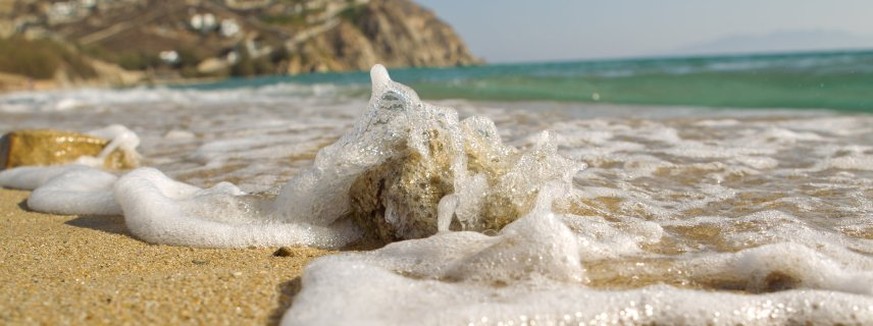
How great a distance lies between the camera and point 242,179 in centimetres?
396

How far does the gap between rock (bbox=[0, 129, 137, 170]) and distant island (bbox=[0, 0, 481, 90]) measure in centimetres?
5218

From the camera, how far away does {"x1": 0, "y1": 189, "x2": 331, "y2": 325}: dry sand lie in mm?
1705

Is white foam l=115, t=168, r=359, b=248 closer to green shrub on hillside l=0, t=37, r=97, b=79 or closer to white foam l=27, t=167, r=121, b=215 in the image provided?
white foam l=27, t=167, r=121, b=215

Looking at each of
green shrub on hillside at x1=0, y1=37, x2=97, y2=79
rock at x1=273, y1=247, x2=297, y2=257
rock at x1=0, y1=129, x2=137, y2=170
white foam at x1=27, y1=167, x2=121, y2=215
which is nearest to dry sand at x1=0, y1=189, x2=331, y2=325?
rock at x1=273, y1=247, x2=297, y2=257

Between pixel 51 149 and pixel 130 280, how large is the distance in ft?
10.9

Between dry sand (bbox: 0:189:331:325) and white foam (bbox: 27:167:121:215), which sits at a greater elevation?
dry sand (bbox: 0:189:331:325)

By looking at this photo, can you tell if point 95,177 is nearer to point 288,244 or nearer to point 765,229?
point 288,244

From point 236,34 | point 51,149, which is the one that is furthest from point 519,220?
point 236,34

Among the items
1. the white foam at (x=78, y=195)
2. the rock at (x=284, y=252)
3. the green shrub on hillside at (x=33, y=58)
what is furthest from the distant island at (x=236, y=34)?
the rock at (x=284, y=252)

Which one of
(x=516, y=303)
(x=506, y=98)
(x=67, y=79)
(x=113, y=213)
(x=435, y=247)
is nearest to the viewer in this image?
(x=516, y=303)

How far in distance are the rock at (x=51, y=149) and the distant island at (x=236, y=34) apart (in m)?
52.2

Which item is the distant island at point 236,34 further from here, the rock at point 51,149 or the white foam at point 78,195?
the white foam at point 78,195

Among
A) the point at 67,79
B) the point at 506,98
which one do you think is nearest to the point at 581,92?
the point at 506,98

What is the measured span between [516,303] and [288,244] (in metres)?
1.18
